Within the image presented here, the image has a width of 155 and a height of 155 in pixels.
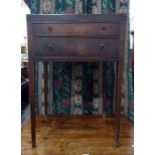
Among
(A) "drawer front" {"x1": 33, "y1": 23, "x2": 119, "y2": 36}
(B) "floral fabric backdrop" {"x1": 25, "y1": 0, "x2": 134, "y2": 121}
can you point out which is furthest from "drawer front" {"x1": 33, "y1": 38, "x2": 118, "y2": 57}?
(B) "floral fabric backdrop" {"x1": 25, "y1": 0, "x2": 134, "y2": 121}

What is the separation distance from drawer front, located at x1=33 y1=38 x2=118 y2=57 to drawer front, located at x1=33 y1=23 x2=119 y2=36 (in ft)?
0.13

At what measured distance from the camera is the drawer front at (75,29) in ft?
4.12

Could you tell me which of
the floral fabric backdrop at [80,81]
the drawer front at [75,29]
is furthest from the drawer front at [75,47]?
the floral fabric backdrop at [80,81]

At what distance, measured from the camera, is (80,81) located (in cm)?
189

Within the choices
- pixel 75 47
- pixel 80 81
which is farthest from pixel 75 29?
pixel 80 81

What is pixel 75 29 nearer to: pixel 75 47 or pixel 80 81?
pixel 75 47

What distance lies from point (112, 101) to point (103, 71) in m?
0.29

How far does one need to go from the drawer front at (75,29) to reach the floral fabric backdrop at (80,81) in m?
0.61

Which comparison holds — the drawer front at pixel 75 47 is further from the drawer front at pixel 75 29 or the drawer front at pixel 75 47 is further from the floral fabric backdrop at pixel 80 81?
the floral fabric backdrop at pixel 80 81

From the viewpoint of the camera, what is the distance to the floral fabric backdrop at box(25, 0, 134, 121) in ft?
5.99

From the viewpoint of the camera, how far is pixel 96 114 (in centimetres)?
193

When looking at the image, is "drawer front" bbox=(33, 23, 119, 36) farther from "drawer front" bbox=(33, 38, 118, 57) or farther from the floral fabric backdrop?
the floral fabric backdrop
